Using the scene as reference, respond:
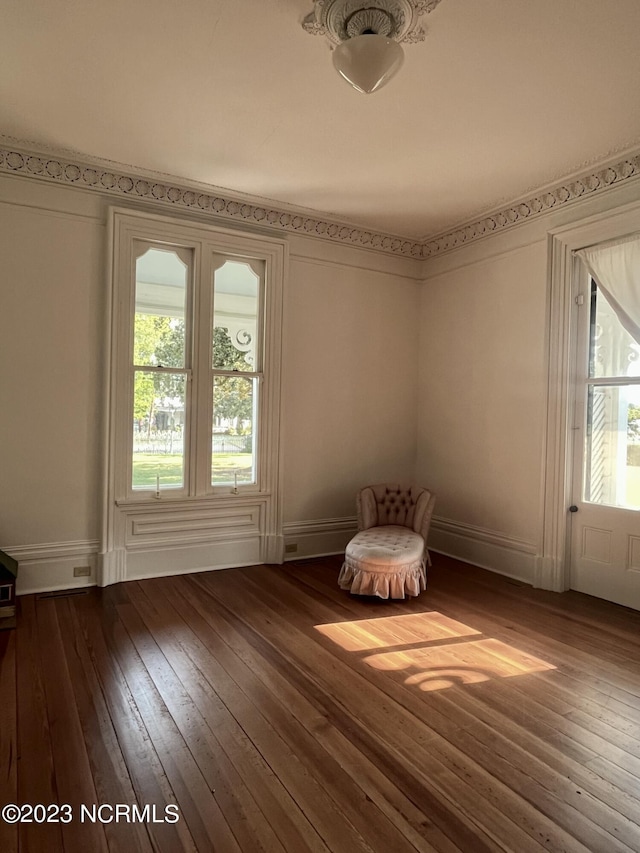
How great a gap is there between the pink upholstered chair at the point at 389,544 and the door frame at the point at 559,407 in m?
0.99

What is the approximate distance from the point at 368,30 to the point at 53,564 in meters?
4.08

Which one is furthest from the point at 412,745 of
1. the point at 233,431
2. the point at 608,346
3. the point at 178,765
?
the point at 608,346

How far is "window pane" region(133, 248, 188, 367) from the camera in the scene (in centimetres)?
451

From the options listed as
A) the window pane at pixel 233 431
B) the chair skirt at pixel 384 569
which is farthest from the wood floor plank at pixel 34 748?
the chair skirt at pixel 384 569

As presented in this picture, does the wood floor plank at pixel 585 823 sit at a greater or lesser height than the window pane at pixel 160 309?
lesser

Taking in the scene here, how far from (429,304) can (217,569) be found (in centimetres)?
354

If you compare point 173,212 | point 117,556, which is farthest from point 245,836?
point 173,212

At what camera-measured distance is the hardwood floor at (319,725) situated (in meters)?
1.82

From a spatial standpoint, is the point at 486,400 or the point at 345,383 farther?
the point at 345,383

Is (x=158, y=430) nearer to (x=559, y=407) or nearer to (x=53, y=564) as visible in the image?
(x=53, y=564)

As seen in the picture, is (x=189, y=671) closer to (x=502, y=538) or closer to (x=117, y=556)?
(x=117, y=556)

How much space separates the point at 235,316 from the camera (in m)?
4.93

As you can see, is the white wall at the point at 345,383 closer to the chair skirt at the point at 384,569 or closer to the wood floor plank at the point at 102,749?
the chair skirt at the point at 384,569

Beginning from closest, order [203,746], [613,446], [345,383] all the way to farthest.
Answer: [203,746] < [613,446] < [345,383]
